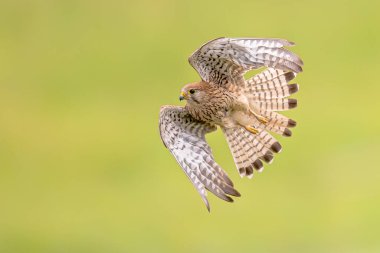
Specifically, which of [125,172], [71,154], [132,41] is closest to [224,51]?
[125,172]

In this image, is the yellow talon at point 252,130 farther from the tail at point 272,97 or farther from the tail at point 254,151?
the tail at point 254,151

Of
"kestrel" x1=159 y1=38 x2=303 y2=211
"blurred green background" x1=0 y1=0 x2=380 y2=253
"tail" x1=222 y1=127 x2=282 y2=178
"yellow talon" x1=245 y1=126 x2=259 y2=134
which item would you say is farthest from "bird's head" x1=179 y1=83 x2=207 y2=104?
"blurred green background" x1=0 y1=0 x2=380 y2=253

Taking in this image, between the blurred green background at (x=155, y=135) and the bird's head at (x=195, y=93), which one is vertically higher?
the bird's head at (x=195, y=93)

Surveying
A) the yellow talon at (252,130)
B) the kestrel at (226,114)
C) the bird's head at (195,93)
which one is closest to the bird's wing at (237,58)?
the kestrel at (226,114)

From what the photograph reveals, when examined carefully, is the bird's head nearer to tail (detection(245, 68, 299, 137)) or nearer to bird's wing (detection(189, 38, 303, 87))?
bird's wing (detection(189, 38, 303, 87))

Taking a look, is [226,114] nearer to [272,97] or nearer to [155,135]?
[272,97]

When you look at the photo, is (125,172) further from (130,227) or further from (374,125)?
(374,125)
